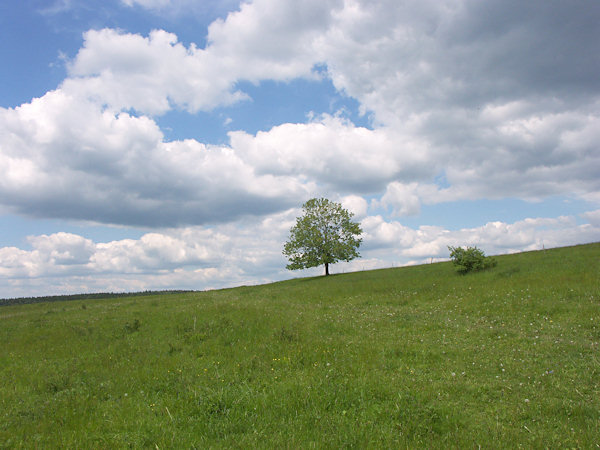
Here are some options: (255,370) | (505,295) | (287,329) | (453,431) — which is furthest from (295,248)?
(453,431)

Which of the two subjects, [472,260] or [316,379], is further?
[472,260]

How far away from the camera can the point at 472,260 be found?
36875 millimetres

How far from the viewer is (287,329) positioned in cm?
1570

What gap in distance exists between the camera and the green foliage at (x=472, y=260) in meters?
36.7

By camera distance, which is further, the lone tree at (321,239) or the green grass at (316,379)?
the lone tree at (321,239)

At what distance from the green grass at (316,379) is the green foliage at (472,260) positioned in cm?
1553

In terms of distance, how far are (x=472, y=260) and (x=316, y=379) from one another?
106ft

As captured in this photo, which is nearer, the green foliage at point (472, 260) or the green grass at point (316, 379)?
the green grass at point (316, 379)

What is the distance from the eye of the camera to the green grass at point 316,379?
6.96m

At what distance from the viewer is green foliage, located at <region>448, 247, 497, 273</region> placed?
36.7m

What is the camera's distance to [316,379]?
973 centimetres

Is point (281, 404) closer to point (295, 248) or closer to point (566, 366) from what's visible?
point (566, 366)

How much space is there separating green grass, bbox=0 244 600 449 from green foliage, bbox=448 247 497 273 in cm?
1553

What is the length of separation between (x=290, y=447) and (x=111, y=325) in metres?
18.3
